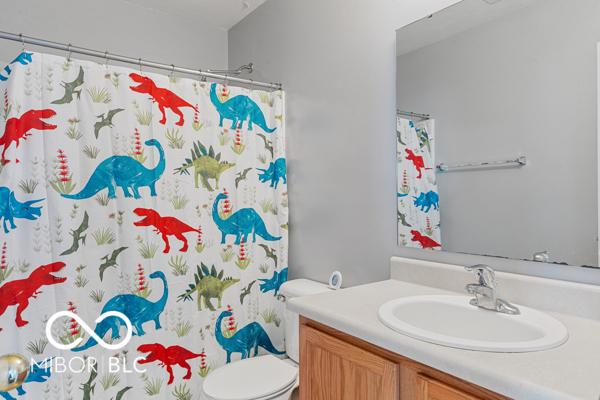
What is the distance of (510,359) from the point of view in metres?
0.78

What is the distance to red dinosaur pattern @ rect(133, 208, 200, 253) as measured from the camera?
5.77ft

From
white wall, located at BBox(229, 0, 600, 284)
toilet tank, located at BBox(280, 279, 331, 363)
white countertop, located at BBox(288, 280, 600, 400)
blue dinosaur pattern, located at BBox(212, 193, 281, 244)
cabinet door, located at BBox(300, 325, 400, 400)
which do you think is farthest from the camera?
blue dinosaur pattern, located at BBox(212, 193, 281, 244)

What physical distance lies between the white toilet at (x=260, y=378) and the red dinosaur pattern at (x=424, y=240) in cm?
59

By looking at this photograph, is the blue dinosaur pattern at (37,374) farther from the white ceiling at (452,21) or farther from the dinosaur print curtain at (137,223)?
the white ceiling at (452,21)

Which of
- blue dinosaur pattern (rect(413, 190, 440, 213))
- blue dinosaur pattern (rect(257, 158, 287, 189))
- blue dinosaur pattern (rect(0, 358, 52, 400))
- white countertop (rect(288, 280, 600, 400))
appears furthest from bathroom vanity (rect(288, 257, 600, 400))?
blue dinosaur pattern (rect(0, 358, 52, 400))

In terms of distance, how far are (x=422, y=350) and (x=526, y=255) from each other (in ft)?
1.99

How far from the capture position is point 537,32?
3.84 feet

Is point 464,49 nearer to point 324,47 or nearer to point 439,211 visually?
point 439,211

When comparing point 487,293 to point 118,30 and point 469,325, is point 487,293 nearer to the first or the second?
point 469,325

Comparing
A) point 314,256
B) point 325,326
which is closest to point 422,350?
point 325,326

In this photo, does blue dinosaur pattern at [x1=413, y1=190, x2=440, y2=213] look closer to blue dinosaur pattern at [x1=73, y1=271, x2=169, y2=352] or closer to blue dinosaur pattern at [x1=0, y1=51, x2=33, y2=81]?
blue dinosaur pattern at [x1=73, y1=271, x2=169, y2=352]

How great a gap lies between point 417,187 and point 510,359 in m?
0.85

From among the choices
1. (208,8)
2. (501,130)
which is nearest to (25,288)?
(501,130)

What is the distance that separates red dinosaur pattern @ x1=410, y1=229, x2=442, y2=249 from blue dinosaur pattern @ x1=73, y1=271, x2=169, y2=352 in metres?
1.23
